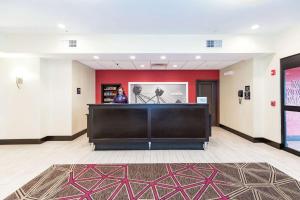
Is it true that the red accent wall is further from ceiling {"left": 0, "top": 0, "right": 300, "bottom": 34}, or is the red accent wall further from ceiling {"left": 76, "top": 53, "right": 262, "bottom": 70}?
ceiling {"left": 0, "top": 0, "right": 300, "bottom": 34}

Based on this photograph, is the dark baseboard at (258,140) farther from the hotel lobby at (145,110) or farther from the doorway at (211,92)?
the doorway at (211,92)

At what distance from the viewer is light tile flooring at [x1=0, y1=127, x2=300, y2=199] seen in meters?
3.67

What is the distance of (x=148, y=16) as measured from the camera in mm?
4000

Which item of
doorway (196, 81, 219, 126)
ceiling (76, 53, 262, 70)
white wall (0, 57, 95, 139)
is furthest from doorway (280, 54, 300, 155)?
white wall (0, 57, 95, 139)

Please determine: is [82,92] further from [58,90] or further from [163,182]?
[163,182]

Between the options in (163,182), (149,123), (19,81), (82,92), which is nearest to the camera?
(163,182)

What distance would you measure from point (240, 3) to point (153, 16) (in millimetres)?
1688

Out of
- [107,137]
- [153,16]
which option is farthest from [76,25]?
[107,137]

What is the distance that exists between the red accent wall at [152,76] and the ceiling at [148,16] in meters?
3.63

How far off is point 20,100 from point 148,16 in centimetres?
459

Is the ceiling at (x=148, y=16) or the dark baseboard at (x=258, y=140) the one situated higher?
the ceiling at (x=148, y=16)

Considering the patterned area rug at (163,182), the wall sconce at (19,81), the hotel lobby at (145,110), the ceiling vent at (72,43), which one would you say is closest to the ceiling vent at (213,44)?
the hotel lobby at (145,110)

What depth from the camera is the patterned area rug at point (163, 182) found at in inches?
106

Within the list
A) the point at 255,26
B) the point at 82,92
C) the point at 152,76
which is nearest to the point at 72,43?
the point at 82,92
